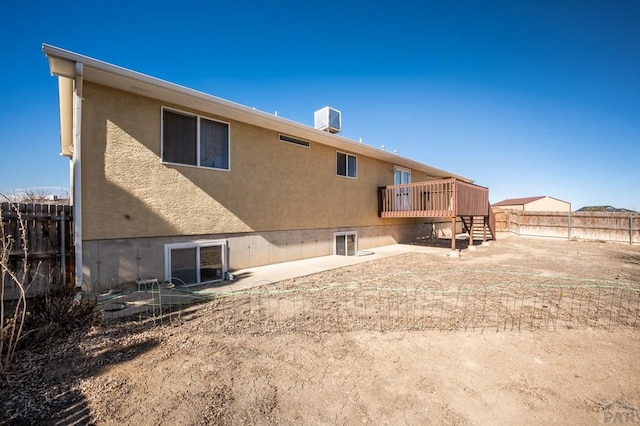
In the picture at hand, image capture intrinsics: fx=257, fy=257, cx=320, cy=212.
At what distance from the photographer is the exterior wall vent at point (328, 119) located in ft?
32.6

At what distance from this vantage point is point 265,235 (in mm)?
7668

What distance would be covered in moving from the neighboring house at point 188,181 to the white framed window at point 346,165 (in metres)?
0.08

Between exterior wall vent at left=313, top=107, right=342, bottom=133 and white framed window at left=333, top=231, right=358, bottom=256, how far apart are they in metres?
4.12

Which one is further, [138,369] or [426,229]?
[426,229]

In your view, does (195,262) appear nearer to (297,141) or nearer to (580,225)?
(297,141)

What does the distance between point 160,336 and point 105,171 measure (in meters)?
3.63

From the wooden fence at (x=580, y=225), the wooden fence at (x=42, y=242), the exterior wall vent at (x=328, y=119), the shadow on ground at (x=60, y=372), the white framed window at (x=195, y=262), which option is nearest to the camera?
the shadow on ground at (x=60, y=372)

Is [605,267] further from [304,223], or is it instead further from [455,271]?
[304,223]

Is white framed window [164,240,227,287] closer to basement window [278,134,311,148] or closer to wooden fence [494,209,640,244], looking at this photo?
basement window [278,134,311,148]

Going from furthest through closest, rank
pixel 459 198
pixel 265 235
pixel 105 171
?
pixel 459 198 → pixel 265 235 → pixel 105 171

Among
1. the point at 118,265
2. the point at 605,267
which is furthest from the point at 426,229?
the point at 118,265

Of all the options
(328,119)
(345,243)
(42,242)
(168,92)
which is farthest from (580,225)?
(42,242)

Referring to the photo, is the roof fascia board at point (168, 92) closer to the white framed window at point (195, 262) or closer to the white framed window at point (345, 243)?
the white framed window at point (195, 262)

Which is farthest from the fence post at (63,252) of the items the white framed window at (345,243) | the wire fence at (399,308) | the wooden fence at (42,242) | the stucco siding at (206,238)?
the white framed window at (345,243)
